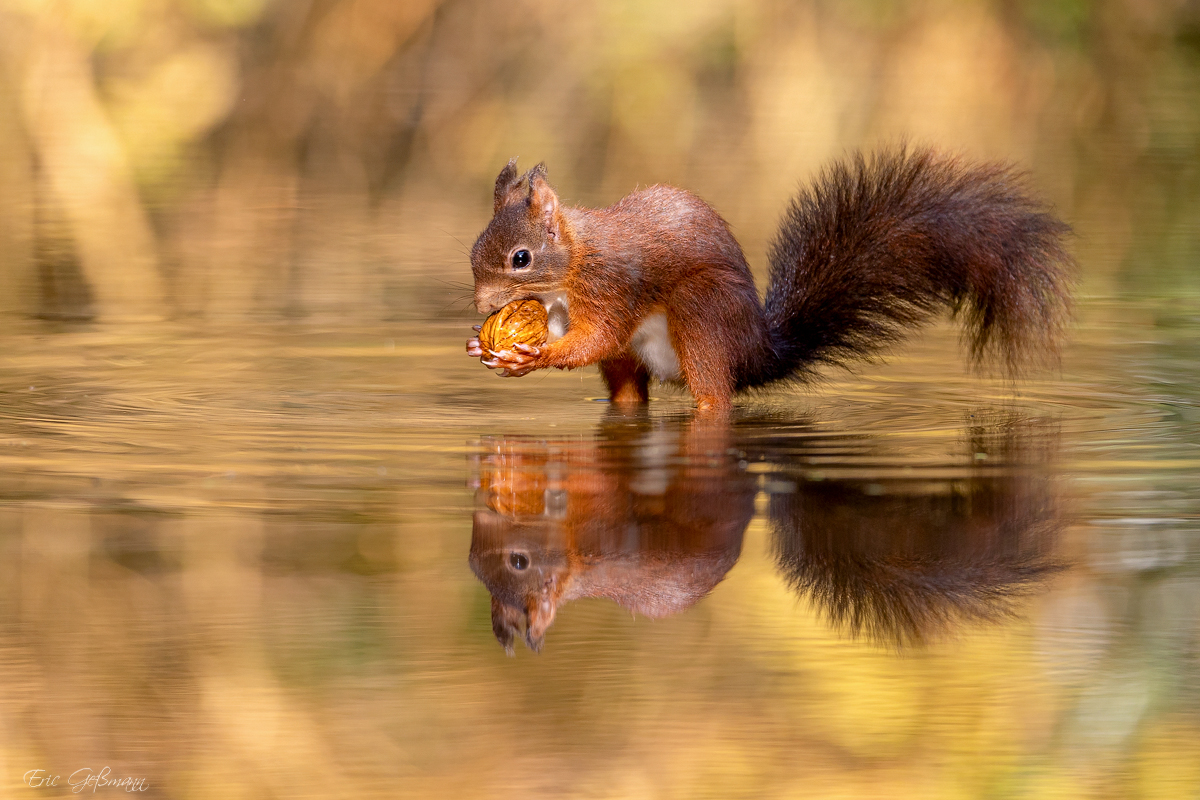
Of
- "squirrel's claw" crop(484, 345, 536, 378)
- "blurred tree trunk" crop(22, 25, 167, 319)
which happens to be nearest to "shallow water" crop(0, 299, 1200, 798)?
"squirrel's claw" crop(484, 345, 536, 378)

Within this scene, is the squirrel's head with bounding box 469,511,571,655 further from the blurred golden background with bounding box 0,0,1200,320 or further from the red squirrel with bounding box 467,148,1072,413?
the blurred golden background with bounding box 0,0,1200,320

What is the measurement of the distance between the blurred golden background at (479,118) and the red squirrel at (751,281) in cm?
196

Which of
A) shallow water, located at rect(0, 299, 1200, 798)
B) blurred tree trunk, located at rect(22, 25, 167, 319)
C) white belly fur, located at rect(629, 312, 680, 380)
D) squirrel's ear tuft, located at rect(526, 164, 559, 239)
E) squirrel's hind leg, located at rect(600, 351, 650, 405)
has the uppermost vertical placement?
blurred tree trunk, located at rect(22, 25, 167, 319)

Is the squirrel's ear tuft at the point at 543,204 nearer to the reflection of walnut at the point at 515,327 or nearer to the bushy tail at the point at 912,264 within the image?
the reflection of walnut at the point at 515,327

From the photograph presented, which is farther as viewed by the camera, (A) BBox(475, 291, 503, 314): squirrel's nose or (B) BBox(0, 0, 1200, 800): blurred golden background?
(A) BBox(475, 291, 503, 314): squirrel's nose

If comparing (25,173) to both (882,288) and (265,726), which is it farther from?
(265,726)

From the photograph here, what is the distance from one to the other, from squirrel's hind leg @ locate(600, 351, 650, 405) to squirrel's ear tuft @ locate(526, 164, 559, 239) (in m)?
0.37

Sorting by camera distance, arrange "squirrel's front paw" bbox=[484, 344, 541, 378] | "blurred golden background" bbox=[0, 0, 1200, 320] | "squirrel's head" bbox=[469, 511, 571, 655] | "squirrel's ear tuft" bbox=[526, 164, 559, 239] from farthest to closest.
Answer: "blurred golden background" bbox=[0, 0, 1200, 320] < "squirrel's ear tuft" bbox=[526, 164, 559, 239] < "squirrel's front paw" bbox=[484, 344, 541, 378] < "squirrel's head" bbox=[469, 511, 571, 655]

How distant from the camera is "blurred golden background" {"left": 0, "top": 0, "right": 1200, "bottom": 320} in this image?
782cm

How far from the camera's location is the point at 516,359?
4605 mm

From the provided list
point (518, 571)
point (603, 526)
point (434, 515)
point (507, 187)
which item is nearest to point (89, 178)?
point (507, 187)

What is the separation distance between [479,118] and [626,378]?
7.40 m

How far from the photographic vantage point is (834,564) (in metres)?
2.90

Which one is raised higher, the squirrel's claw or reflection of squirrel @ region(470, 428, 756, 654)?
the squirrel's claw
